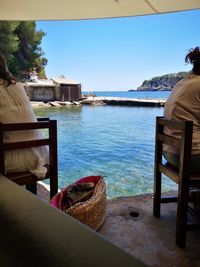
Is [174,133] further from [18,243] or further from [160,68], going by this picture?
[160,68]

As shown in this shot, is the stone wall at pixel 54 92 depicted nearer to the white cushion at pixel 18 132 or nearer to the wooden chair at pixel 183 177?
the white cushion at pixel 18 132

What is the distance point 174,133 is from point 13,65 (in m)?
26.2

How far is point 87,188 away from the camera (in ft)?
7.13

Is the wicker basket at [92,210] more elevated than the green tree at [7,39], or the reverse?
the green tree at [7,39]

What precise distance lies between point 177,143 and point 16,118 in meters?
1.12

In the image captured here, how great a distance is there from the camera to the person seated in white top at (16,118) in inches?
76.1

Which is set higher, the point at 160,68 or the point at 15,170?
the point at 160,68

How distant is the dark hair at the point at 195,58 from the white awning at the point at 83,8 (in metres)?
0.43

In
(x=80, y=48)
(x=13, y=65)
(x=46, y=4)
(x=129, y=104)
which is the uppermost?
(x=80, y=48)

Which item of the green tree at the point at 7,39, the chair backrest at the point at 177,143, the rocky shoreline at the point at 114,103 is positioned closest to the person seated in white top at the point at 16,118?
the chair backrest at the point at 177,143

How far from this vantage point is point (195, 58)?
1998 mm

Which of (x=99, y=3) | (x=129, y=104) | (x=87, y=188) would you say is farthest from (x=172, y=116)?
(x=129, y=104)

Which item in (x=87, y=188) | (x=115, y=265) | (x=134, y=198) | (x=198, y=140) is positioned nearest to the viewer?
(x=115, y=265)

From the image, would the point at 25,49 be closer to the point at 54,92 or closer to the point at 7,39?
the point at 7,39
